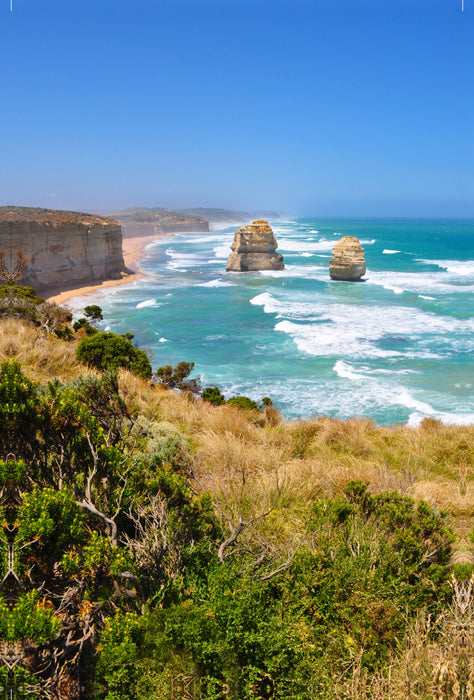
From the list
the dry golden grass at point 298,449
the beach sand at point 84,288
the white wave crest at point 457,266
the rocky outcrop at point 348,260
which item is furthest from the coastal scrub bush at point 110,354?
the white wave crest at point 457,266

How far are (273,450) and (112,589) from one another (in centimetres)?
422

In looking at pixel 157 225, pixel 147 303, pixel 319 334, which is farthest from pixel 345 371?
pixel 157 225

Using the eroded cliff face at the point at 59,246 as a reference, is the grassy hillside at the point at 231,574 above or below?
below

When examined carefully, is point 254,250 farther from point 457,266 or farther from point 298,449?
point 298,449

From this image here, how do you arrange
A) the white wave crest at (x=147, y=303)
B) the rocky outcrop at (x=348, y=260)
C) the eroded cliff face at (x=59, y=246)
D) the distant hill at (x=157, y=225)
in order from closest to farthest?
the white wave crest at (x=147, y=303) < the eroded cliff face at (x=59, y=246) < the rocky outcrop at (x=348, y=260) < the distant hill at (x=157, y=225)

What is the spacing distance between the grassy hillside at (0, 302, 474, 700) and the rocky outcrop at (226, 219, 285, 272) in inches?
1842

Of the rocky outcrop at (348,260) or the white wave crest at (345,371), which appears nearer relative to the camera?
the white wave crest at (345,371)

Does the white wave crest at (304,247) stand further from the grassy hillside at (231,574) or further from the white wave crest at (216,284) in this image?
the grassy hillside at (231,574)

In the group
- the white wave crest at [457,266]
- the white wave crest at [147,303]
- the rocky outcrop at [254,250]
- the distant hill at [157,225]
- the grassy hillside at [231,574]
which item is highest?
the distant hill at [157,225]

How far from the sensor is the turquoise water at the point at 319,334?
736 inches

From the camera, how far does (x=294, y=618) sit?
284 centimetres

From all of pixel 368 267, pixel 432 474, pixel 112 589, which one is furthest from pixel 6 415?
pixel 368 267

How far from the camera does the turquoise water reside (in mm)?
18688

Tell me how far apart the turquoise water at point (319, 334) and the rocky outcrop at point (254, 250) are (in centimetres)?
180
